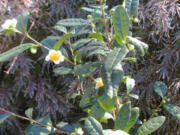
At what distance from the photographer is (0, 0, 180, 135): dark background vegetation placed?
1152 mm

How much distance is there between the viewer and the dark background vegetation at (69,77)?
3.78 feet

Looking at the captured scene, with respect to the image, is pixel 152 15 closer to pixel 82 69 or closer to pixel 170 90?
pixel 170 90

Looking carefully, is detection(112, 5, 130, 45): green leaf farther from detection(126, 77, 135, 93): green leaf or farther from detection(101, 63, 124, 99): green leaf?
detection(126, 77, 135, 93): green leaf

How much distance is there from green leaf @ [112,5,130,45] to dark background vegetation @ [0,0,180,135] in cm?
49

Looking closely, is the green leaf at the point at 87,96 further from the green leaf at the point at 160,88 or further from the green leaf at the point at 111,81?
the green leaf at the point at 160,88

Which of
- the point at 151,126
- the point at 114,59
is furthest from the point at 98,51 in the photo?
the point at 151,126

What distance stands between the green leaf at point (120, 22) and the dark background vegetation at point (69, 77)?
495mm

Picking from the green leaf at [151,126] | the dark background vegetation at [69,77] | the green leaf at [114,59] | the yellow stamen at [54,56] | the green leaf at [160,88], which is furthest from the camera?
the dark background vegetation at [69,77]

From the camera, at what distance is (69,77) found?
4.47ft

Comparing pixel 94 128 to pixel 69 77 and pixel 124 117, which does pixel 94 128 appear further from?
pixel 69 77

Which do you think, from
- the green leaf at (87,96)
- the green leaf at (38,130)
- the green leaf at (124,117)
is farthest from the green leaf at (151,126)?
the green leaf at (38,130)

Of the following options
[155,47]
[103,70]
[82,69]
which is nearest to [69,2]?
[155,47]

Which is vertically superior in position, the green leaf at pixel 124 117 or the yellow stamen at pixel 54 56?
the yellow stamen at pixel 54 56

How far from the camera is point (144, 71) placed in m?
1.24
